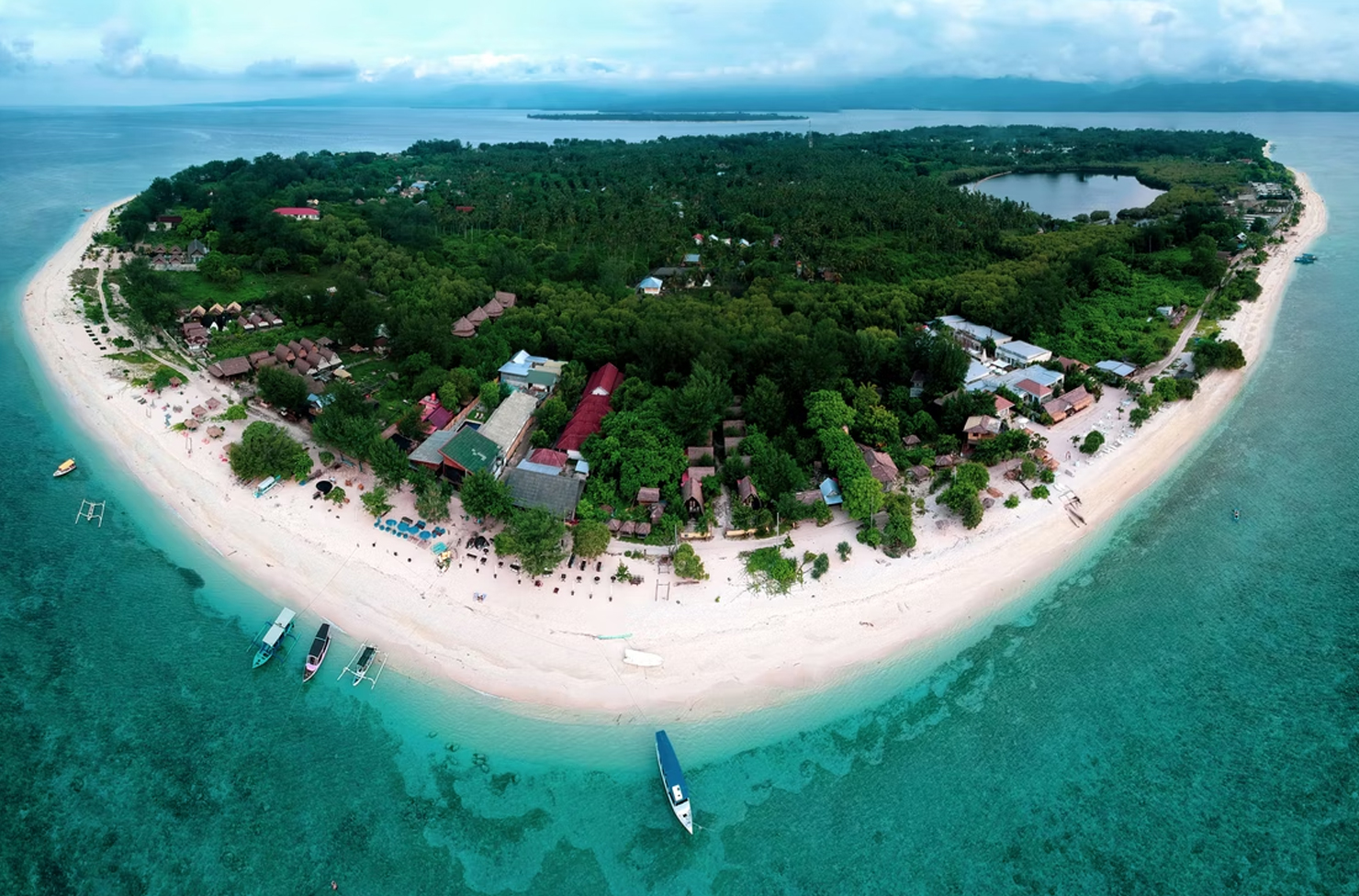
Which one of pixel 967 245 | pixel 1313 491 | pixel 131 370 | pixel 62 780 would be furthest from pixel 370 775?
pixel 967 245

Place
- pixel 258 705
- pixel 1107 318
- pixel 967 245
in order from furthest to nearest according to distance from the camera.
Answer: pixel 967 245 < pixel 1107 318 < pixel 258 705

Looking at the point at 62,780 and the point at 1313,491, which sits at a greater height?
the point at 1313,491

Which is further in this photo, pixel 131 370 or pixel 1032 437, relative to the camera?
pixel 131 370

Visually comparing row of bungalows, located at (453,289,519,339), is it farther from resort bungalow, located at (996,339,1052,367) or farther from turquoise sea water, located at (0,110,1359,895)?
resort bungalow, located at (996,339,1052,367)

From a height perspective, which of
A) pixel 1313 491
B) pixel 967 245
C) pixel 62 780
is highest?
pixel 967 245

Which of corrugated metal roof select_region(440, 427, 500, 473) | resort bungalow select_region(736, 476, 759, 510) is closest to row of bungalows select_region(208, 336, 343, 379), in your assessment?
corrugated metal roof select_region(440, 427, 500, 473)

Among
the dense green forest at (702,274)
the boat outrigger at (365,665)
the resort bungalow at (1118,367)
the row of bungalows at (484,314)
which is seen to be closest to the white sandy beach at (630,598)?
the boat outrigger at (365,665)

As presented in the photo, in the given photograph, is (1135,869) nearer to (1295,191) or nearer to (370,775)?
(370,775)
